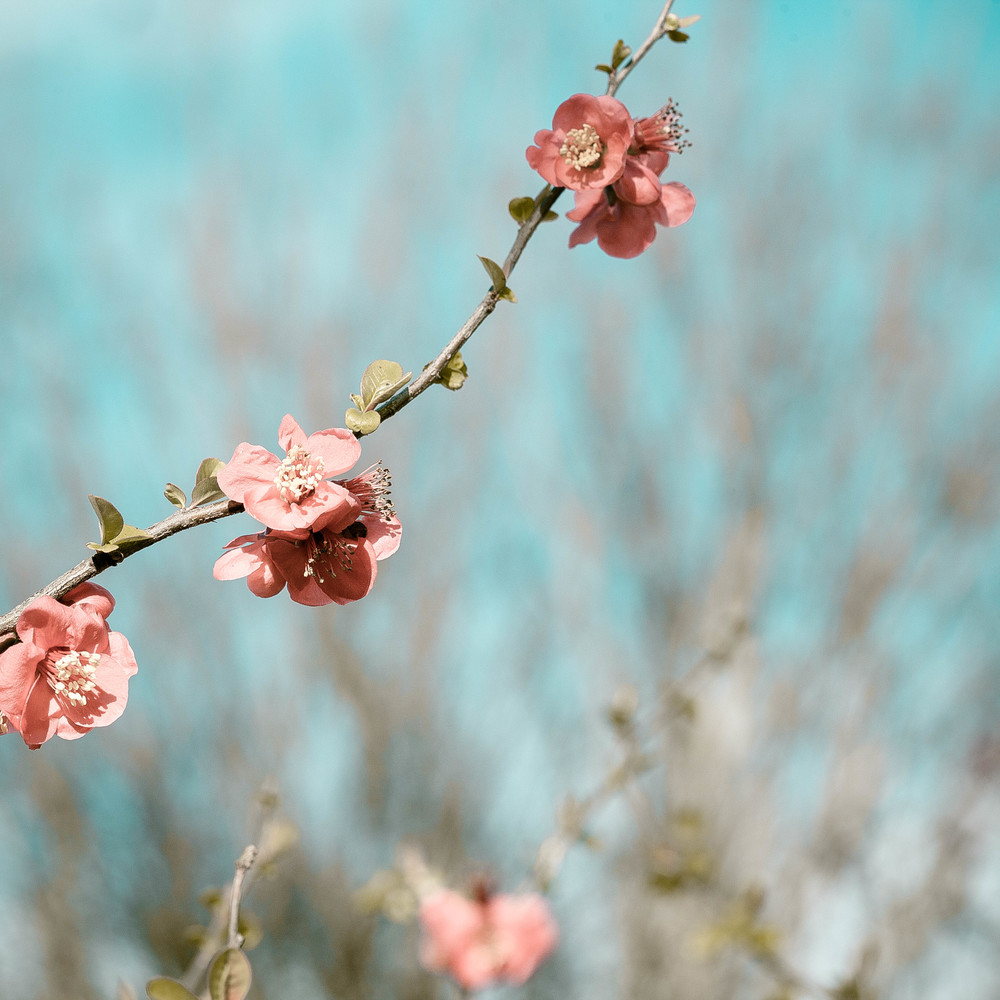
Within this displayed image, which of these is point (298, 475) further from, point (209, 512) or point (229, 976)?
point (229, 976)

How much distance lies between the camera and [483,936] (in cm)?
161

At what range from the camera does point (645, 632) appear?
220 inches

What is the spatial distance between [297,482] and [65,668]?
0.22m

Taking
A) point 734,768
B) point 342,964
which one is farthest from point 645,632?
point 342,964

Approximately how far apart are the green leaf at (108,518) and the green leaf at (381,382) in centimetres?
21

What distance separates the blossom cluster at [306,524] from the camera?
61 cm

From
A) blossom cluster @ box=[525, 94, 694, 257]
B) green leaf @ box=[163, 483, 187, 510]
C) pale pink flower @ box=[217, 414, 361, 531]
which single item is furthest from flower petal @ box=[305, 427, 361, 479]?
blossom cluster @ box=[525, 94, 694, 257]

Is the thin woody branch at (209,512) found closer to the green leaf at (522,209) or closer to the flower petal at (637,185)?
the green leaf at (522,209)

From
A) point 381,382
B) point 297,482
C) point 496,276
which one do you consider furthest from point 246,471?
point 496,276

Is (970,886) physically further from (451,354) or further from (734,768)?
(451,354)

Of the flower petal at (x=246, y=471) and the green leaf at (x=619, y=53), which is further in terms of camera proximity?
the green leaf at (x=619, y=53)

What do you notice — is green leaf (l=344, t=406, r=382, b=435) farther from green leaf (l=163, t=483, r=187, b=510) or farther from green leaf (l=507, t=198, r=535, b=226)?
green leaf (l=507, t=198, r=535, b=226)

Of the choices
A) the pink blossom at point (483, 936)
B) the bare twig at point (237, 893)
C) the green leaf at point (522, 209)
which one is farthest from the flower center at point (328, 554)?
the pink blossom at point (483, 936)

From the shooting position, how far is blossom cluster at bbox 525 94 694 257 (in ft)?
2.56
